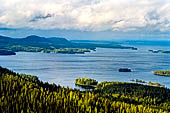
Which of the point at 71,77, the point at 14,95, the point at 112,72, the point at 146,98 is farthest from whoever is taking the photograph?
the point at 112,72

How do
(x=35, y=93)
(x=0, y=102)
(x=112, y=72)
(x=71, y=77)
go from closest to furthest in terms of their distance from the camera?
(x=0, y=102) < (x=35, y=93) < (x=71, y=77) < (x=112, y=72)

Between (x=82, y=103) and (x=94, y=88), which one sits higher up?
(x=82, y=103)

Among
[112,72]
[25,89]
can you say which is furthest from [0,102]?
[112,72]

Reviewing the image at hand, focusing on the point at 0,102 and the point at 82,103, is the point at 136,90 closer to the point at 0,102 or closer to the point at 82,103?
the point at 82,103

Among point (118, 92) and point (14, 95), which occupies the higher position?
point (14, 95)

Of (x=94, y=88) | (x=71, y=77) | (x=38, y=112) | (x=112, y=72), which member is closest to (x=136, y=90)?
(x=94, y=88)

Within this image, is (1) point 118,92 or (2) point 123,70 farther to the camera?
(2) point 123,70

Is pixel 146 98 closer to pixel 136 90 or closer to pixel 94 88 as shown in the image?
pixel 136 90

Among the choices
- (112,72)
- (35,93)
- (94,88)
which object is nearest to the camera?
(35,93)

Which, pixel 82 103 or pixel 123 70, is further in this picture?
pixel 123 70
